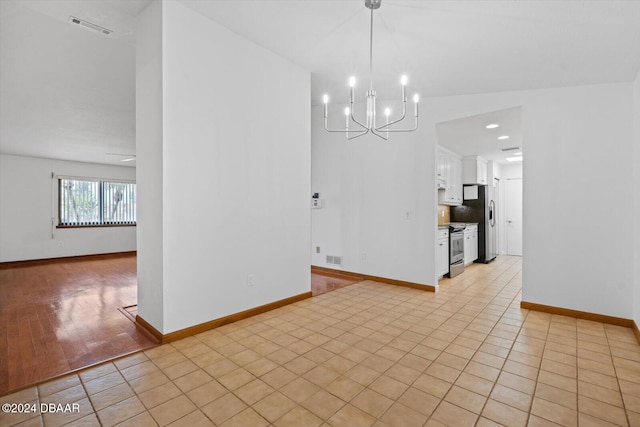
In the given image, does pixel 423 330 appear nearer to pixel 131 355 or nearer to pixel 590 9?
pixel 131 355

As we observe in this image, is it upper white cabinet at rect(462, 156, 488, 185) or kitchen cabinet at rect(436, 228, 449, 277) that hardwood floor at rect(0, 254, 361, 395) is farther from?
upper white cabinet at rect(462, 156, 488, 185)

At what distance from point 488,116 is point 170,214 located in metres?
4.13

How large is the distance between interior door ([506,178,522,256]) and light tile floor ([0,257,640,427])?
5645mm

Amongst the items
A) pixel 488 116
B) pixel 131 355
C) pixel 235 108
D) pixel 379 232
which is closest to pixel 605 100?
pixel 488 116

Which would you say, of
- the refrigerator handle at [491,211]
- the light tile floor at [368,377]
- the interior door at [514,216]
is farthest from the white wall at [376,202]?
the interior door at [514,216]

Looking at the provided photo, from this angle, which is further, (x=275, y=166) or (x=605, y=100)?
(x=275, y=166)

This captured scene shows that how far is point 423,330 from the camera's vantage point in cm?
294

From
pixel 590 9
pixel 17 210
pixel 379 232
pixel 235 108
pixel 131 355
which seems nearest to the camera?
pixel 590 9

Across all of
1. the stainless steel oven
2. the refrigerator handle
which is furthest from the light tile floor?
the refrigerator handle

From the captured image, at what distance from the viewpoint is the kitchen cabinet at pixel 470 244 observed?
620 centimetres

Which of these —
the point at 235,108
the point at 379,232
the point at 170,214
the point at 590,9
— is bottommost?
the point at 379,232

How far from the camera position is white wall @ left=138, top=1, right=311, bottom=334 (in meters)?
2.63

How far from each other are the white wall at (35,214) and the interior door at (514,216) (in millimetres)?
11429

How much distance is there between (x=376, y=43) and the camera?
298cm
